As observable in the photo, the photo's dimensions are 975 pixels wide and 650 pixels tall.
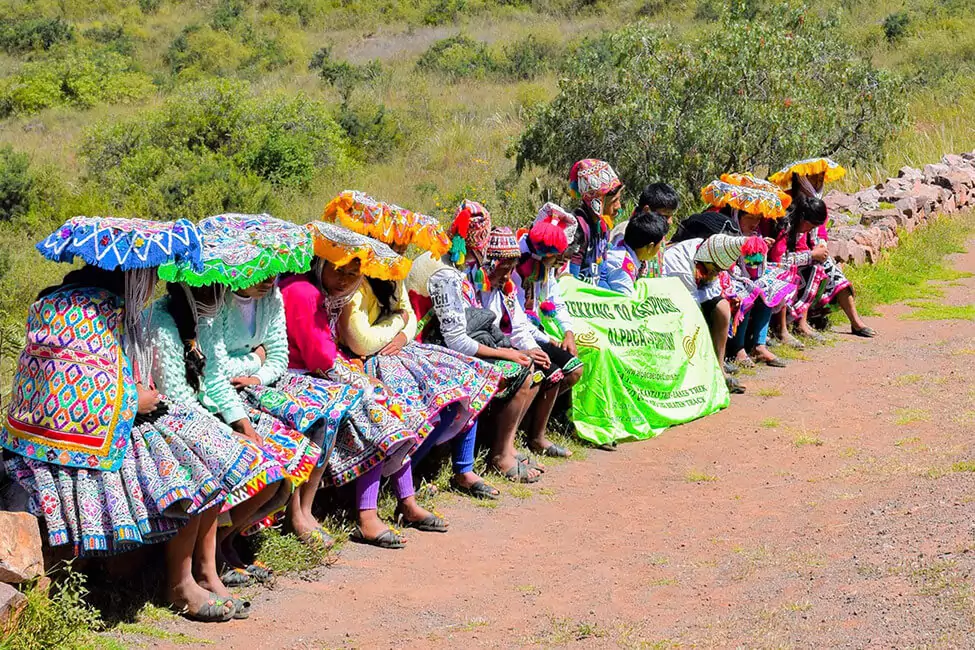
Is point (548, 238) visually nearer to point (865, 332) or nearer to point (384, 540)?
point (384, 540)

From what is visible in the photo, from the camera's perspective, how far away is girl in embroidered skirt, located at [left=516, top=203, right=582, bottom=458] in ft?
25.4

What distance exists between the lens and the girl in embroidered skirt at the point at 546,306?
775 centimetres

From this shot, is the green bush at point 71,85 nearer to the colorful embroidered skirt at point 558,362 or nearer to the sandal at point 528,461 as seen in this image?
the colorful embroidered skirt at point 558,362

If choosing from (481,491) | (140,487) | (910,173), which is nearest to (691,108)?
(910,173)

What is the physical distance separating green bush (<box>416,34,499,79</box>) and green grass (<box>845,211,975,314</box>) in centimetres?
1668

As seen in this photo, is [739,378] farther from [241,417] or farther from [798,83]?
[798,83]

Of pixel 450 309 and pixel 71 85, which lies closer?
pixel 450 309

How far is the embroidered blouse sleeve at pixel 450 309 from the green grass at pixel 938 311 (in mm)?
6542

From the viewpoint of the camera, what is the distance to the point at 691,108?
14.9 m

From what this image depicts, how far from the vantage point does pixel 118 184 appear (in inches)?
688

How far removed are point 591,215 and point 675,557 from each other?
11.5ft

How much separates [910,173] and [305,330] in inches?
516

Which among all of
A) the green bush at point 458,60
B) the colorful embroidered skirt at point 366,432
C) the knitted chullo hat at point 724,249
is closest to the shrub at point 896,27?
the green bush at point 458,60

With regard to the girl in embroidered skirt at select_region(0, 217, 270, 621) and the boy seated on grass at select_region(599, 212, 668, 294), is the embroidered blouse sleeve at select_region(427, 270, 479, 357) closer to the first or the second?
the boy seated on grass at select_region(599, 212, 668, 294)
